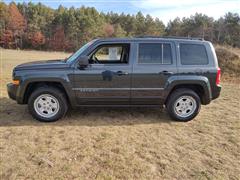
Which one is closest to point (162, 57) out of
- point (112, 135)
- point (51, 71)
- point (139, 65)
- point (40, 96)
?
point (139, 65)

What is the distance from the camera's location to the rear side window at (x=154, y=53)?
520cm

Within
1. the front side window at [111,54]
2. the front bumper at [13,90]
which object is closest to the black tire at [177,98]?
the front side window at [111,54]

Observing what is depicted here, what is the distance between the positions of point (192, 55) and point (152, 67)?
38.3 inches

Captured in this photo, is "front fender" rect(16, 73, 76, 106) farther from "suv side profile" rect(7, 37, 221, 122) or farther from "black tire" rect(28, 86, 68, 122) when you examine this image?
"black tire" rect(28, 86, 68, 122)

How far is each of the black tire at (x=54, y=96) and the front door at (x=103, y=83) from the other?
13.1 inches

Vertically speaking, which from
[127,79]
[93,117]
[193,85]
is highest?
[127,79]

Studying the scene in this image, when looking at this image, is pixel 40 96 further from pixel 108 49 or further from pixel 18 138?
pixel 108 49

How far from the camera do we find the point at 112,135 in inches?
181

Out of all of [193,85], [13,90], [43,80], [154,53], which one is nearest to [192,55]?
[193,85]

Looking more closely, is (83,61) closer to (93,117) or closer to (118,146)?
(93,117)

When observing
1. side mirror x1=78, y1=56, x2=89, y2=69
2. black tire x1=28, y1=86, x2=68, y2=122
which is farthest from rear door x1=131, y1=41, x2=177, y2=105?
black tire x1=28, y1=86, x2=68, y2=122

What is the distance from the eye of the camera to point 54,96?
510 centimetres

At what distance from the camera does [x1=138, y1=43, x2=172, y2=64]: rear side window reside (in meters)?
5.20

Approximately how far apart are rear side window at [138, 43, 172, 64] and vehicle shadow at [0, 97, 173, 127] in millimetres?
1391
